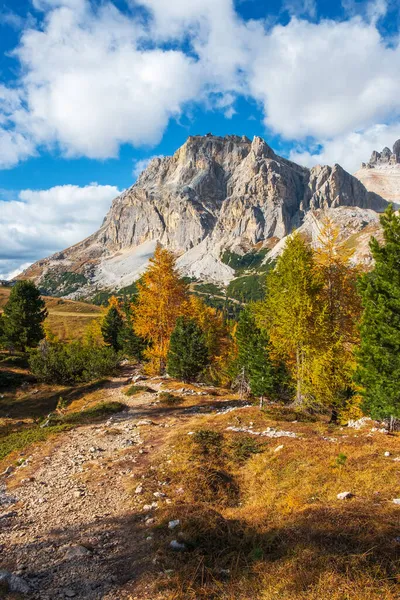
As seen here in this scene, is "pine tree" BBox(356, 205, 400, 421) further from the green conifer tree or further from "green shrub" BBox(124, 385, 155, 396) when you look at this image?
the green conifer tree

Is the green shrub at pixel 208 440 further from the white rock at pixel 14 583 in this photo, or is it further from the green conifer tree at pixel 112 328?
the green conifer tree at pixel 112 328

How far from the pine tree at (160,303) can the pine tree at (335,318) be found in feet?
54.4

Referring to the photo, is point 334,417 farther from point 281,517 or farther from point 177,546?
point 177,546

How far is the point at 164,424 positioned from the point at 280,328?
31.4 feet

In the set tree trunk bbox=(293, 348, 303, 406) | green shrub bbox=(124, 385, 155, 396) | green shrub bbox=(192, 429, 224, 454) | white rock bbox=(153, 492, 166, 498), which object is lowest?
green shrub bbox=(124, 385, 155, 396)

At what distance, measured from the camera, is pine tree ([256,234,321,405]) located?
19188mm

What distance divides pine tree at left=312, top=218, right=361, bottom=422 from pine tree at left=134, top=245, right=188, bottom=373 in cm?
1658

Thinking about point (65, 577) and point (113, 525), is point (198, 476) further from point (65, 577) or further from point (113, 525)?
point (65, 577)

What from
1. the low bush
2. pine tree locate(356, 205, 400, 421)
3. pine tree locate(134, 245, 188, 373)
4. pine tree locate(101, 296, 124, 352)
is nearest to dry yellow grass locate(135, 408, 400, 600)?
pine tree locate(356, 205, 400, 421)

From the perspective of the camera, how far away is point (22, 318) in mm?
50031

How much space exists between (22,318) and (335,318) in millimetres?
47374

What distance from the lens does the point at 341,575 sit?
18.0ft

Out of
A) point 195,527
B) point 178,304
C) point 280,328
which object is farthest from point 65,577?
point 178,304

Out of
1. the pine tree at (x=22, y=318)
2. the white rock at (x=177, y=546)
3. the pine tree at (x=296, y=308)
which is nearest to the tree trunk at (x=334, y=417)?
the pine tree at (x=296, y=308)
